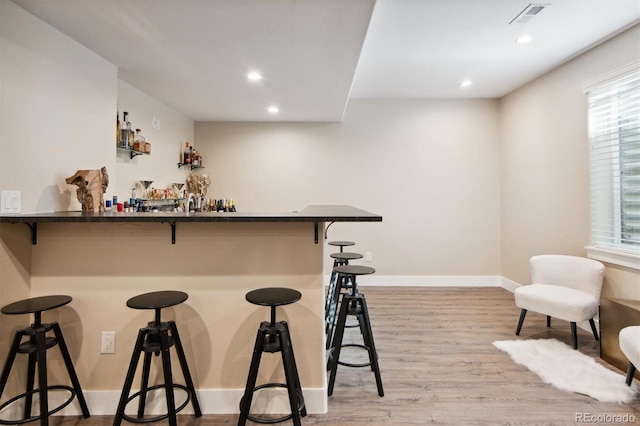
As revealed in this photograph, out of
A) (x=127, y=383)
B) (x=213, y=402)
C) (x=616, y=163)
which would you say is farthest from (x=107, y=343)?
(x=616, y=163)

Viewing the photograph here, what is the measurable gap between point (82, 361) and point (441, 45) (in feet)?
11.9

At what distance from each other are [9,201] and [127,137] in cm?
125

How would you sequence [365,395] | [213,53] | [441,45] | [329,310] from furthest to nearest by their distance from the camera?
1. [441,45]
2. [329,310]
3. [213,53]
4. [365,395]

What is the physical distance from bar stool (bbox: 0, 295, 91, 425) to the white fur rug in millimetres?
2954

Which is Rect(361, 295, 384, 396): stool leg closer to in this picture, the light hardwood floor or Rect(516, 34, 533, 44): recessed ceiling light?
the light hardwood floor

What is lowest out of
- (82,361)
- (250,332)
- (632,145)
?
(82,361)

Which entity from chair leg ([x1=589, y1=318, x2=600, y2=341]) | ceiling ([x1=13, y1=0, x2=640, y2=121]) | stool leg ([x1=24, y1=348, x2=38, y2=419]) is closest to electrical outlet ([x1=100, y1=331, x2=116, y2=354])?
stool leg ([x1=24, y1=348, x2=38, y2=419])

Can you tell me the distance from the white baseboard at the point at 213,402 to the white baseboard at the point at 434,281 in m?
2.67

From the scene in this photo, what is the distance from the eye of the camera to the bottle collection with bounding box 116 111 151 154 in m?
2.77

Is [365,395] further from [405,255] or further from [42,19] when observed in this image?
[42,19]

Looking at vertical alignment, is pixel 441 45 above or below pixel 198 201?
above

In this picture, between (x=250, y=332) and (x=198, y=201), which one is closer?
(x=250, y=332)

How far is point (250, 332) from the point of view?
1893 millimetres

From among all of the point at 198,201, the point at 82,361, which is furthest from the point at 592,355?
the point at 198,201
